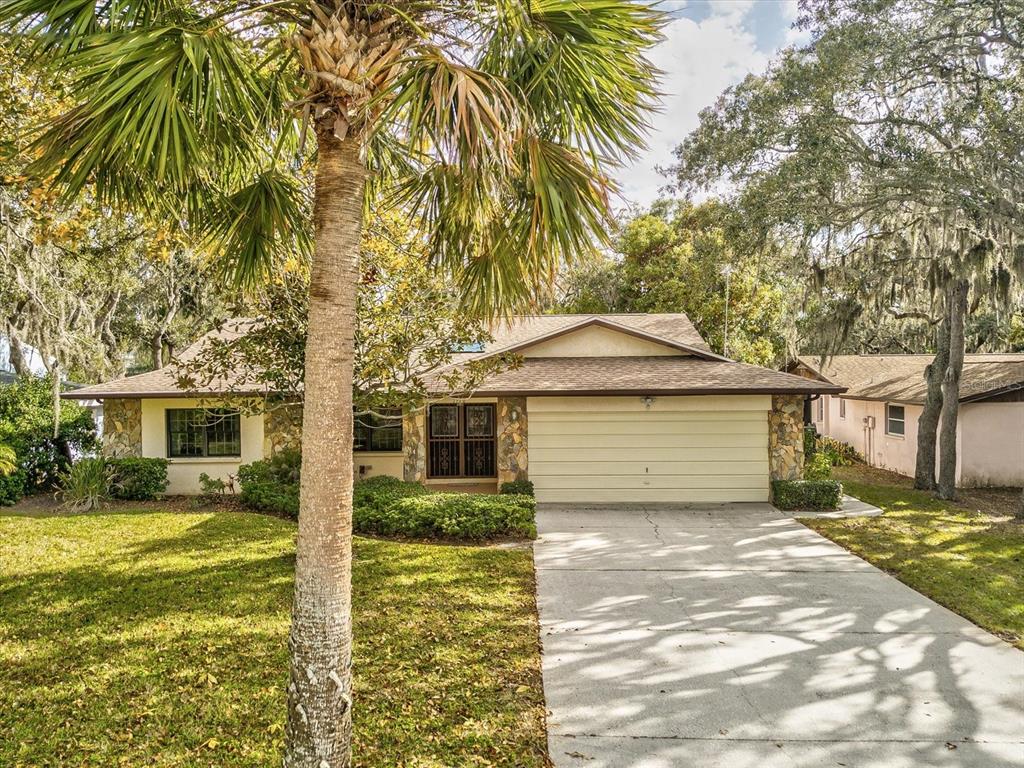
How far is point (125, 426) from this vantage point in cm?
1292

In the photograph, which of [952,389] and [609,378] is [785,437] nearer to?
[609,378]

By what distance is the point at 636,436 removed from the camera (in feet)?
40.0

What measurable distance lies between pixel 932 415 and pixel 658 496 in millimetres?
7415

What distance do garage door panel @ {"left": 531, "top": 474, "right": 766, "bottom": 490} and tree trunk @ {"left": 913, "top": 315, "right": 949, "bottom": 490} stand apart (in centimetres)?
549

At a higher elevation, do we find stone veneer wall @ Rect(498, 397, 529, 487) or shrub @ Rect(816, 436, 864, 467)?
stone veneer wall @ Rect(498, 397, 529, 487)

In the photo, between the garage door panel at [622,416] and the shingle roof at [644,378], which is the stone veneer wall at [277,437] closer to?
the shingle roof at [644,378]

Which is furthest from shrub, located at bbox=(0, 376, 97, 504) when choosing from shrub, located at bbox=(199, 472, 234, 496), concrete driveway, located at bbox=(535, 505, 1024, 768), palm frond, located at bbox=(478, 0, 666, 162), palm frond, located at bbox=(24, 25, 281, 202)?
palm frond, located at bbox=(478, 0, 666, 162)

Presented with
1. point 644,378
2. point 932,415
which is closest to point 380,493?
point 644,378

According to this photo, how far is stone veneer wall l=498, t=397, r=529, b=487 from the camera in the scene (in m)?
12.2

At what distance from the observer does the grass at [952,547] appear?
21.8 feet

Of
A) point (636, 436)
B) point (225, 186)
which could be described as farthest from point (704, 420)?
point (225, 186)

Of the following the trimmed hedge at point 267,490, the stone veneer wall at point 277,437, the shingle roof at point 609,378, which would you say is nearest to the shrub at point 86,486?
the shingle roof at point 609,378

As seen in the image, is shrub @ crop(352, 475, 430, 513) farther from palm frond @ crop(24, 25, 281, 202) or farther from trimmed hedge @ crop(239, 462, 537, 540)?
palm frond @ crop(24, 25, 281, 202)

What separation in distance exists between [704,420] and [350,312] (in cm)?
989
